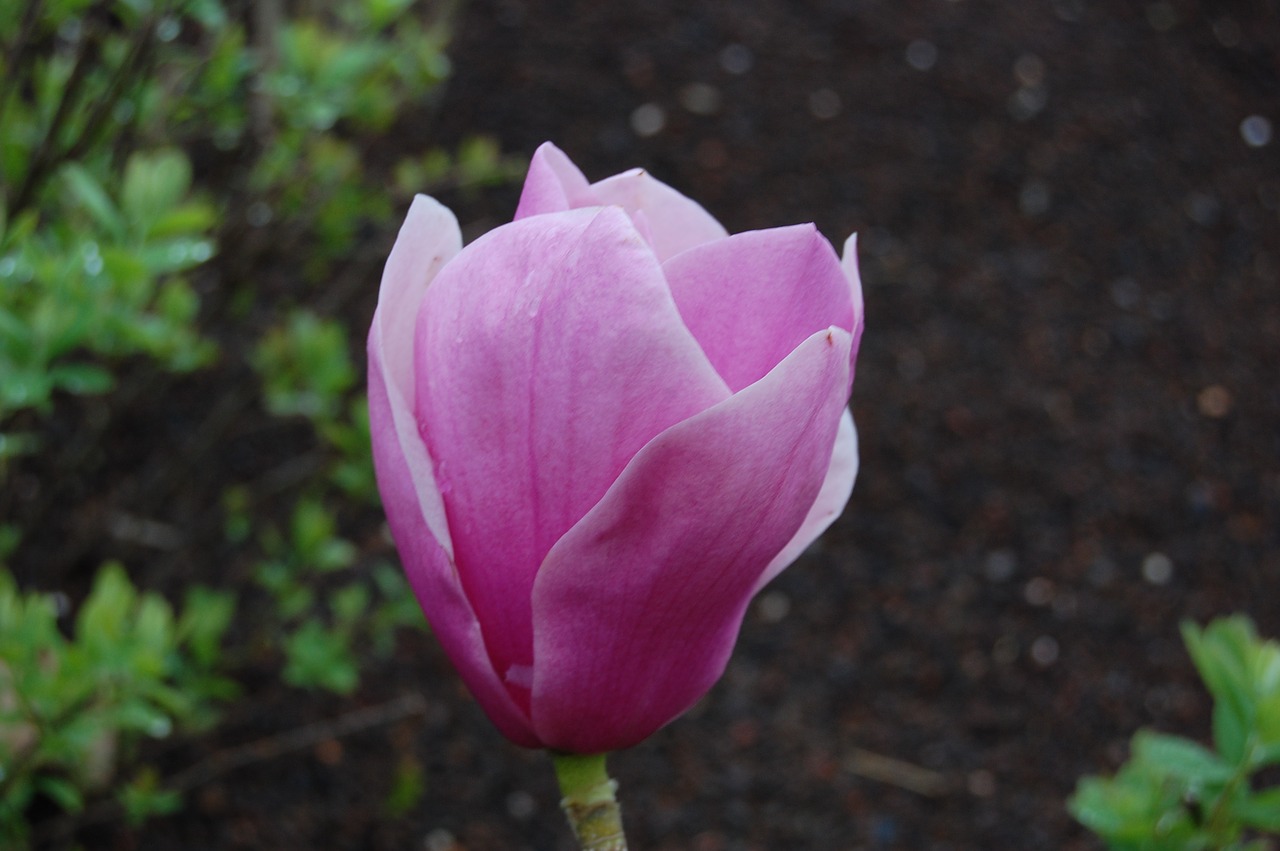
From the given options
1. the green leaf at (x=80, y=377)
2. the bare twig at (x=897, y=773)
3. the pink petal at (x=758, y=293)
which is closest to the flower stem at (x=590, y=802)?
the pink petal at (x=758, y=293)

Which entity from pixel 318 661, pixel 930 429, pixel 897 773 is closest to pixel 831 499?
pixel 318 661

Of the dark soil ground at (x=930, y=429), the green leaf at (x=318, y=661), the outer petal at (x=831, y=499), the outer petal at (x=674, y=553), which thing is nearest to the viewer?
the outer petal at (x=674, y=553)

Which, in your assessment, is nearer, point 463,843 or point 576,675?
point 576,675

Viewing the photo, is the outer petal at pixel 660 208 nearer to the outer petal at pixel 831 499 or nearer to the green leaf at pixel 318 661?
the outer petal at pixel 831 499

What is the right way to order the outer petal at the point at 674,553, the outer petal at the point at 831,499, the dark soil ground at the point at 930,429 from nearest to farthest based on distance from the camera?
the outer petal at the point at 674,553, the outer petal at the point at 831,499, the dark soil ground at the point at 930,429

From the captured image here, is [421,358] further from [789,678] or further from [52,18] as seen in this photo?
[789,678]

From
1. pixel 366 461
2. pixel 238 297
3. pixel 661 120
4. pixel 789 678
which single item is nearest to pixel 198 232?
pixel 238 297

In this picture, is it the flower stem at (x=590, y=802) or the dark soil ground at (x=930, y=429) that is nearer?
the flower stem at (x=590, y=802)
